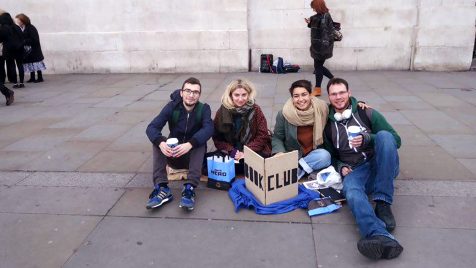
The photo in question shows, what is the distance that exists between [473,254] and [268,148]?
203 centimetres

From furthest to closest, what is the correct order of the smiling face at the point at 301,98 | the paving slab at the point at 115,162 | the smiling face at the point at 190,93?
the paving slab at the point at 115,162, the smiling face at the point at 190,93, the smiling face at the point at 301,98

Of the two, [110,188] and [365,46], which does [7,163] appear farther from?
[365,46]

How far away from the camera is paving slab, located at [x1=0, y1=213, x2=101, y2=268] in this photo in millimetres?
2828

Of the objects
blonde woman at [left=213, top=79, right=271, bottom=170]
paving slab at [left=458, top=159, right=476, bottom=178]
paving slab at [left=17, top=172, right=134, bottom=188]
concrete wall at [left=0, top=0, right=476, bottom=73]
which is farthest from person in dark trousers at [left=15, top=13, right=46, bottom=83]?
paving slab at [left=458, top=159, right=476, bottom=178]

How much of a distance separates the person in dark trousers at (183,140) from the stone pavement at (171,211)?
0.15 meters

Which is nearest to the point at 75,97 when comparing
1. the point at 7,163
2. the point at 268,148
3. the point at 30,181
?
the point at 7,163

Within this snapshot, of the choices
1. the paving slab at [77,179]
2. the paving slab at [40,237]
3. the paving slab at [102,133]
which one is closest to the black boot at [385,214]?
the paving slab at [40,237]

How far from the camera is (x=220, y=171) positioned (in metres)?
3.83

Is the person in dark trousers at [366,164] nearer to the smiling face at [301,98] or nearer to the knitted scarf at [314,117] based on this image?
the knitted scarf at [314,117]

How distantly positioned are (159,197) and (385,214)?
6.14 ft

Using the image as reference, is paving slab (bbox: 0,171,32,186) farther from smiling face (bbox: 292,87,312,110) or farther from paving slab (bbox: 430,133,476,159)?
paving slab (bbox: 430,133,476,159)

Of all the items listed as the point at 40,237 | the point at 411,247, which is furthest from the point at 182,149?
the point at 411,247

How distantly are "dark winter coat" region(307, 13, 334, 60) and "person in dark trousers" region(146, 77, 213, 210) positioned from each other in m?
4.45

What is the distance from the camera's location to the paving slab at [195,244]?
2.75m
